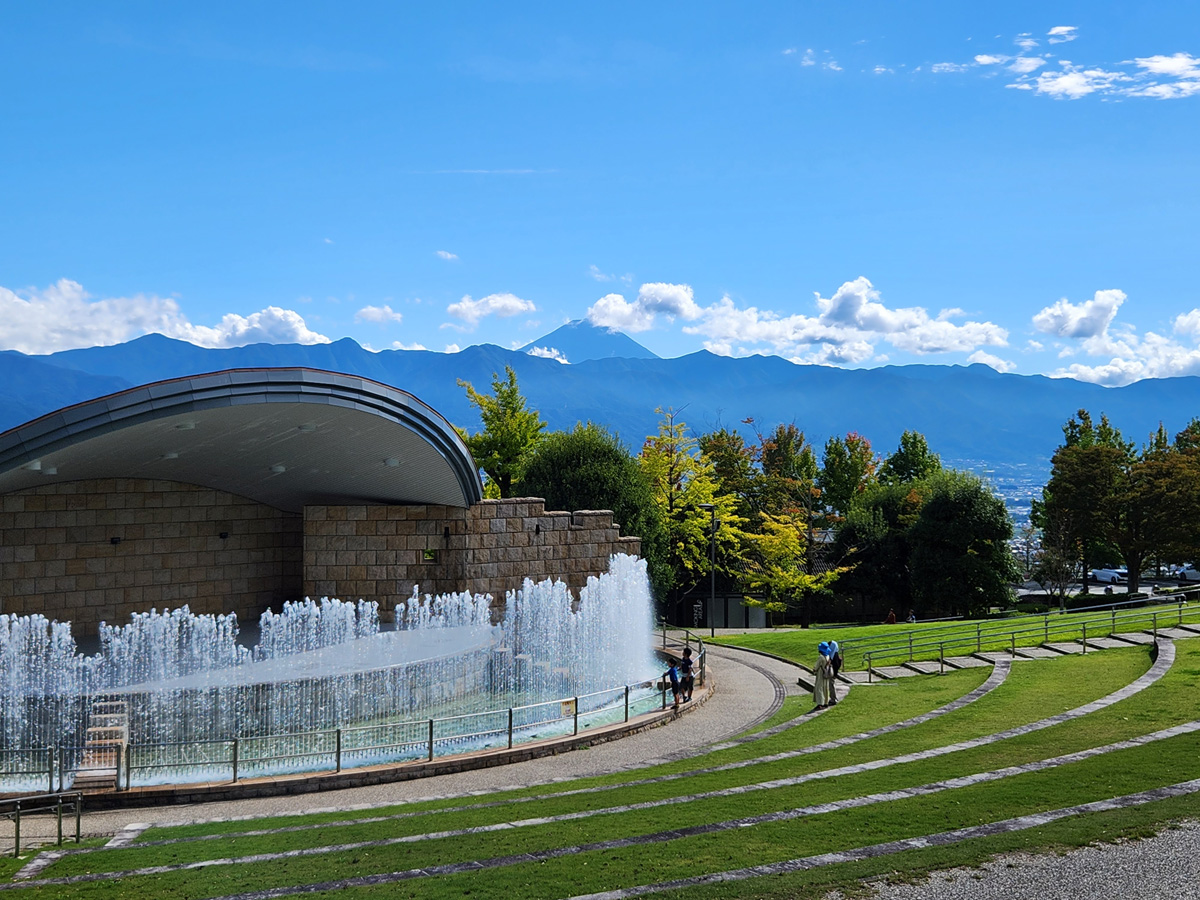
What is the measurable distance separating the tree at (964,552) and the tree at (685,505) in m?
8.58

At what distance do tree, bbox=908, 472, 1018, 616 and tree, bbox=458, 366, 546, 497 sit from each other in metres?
20.4

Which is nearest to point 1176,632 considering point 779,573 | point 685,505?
point 779,573

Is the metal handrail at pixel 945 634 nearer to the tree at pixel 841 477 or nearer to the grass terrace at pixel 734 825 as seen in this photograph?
the grass terrace at pixel 734 825

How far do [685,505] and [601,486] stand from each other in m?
8.58

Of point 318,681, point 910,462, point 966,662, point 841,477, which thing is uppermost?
point 910,462

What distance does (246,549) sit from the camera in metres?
28.1

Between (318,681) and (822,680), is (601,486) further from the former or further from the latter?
(318,681)

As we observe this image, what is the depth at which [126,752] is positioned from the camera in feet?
48.0

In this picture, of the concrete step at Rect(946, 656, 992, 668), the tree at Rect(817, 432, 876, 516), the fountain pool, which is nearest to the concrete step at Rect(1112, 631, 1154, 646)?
the concrete step at Rect(946, 656, 992, 668)

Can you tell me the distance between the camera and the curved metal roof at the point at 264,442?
59.7ft

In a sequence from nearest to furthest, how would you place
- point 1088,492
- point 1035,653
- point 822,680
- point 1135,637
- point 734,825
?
point 734,825 → point 822,680 → point 1035,653 → point 1135,637 → point 1088,492

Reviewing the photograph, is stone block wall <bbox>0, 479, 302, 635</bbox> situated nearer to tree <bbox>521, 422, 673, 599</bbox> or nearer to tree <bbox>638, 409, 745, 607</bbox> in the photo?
tree <bbox>521, 422, 673, 599</bbox>

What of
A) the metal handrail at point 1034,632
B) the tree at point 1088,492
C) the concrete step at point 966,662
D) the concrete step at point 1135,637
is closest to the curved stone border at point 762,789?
the concrete step at point 966,662

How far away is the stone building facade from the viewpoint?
2414 cm
